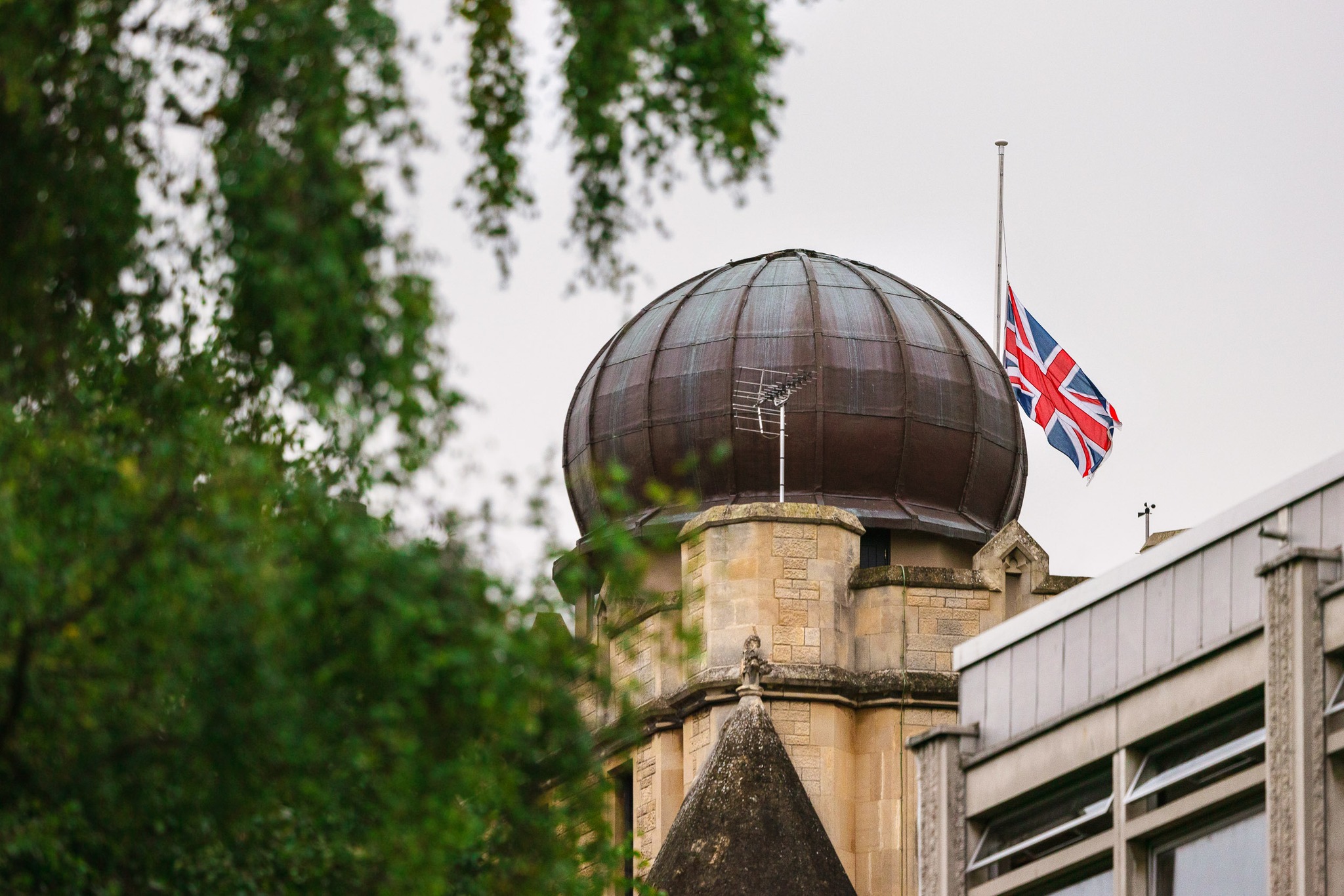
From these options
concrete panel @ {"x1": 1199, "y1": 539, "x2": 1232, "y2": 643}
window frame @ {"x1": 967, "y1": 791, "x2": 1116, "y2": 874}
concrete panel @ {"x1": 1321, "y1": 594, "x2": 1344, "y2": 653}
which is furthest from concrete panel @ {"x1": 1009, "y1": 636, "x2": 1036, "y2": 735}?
concrete panel @ {"x1": 1321, "y1": 594, "x2": 1344, "y2": 653}

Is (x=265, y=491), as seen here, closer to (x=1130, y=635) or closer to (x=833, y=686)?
(x=1130, y=635)

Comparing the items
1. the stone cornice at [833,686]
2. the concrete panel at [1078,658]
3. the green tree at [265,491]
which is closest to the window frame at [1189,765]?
the concrete panel at [1078,658]

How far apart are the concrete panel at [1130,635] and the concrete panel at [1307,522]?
1916 millimetres

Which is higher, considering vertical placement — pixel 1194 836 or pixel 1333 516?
pixel 1333 516

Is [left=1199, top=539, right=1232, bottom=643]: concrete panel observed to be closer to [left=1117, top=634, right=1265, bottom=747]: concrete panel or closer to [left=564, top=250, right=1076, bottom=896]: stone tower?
[left=1117, top=634, right=1265, bottom=747]: concrete panel

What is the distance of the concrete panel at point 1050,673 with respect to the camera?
21016mm

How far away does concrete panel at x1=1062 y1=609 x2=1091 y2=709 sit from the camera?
20641mm

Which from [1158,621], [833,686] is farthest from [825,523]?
[1158,621]

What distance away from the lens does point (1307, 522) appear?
18.2 metres

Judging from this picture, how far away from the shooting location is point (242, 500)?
32.2ft

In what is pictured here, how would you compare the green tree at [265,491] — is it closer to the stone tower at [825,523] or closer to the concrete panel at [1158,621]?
the concrete panel at [1158,621]

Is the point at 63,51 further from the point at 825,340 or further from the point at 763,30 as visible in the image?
the point at 825,340

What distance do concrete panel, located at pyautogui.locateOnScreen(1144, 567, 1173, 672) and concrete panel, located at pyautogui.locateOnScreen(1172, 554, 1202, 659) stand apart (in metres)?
0.05

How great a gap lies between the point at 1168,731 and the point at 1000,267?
19229 millimetres
